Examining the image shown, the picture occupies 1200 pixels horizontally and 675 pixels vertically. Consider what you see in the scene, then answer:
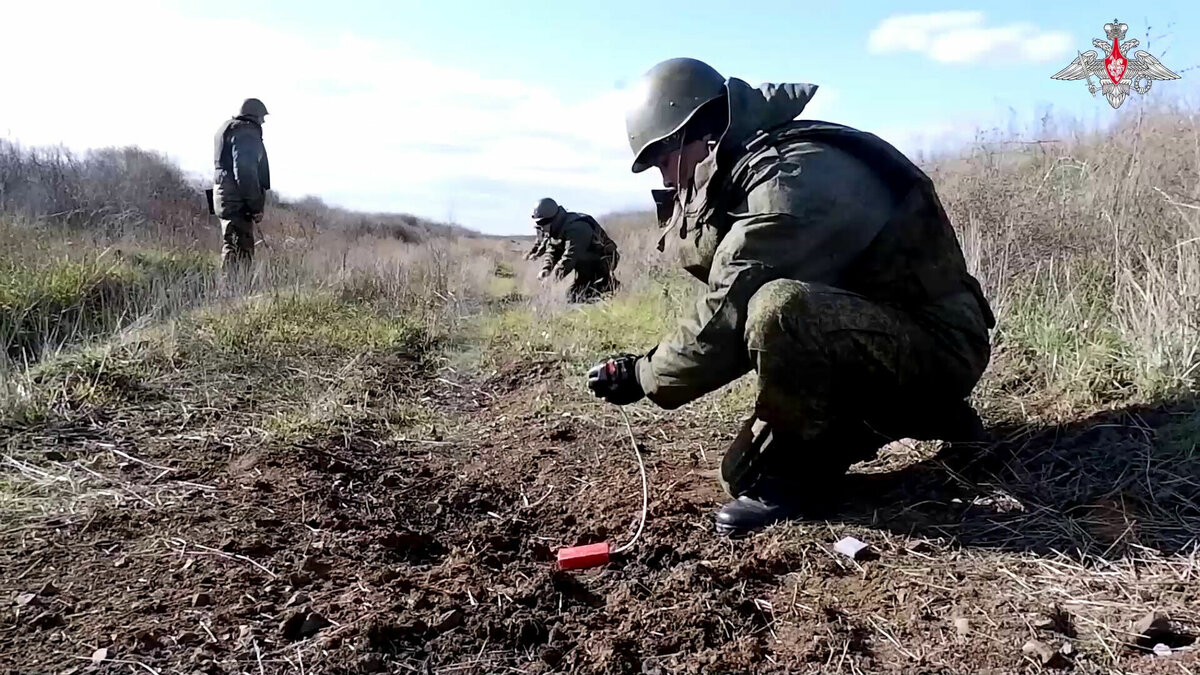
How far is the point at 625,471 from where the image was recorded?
118 inches

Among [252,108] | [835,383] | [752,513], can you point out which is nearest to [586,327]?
[752,513]

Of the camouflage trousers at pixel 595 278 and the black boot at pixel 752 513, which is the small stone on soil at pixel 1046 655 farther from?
the camouflage trousers at pixel 595 278

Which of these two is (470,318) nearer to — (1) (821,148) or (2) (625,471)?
(2) (625,471)

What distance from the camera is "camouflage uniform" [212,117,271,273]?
8.05 m

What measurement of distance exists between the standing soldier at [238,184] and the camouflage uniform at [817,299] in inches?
268

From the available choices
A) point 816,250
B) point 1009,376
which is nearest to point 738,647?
point 816,250

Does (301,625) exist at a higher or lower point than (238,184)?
lower

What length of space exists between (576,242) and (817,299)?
24.5 ft

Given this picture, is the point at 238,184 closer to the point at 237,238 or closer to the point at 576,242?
the point at 237,238

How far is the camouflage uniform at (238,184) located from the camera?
8.05 meters

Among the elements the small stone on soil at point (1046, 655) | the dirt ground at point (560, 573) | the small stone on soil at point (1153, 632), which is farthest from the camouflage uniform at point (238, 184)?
the small stone on soil at point (1153, 632)

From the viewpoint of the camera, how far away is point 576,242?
945cm

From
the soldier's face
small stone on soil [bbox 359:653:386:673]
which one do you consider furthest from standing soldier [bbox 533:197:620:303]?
small stone on soil [bbox 359:653:386:673]

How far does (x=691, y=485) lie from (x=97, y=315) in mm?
5427
